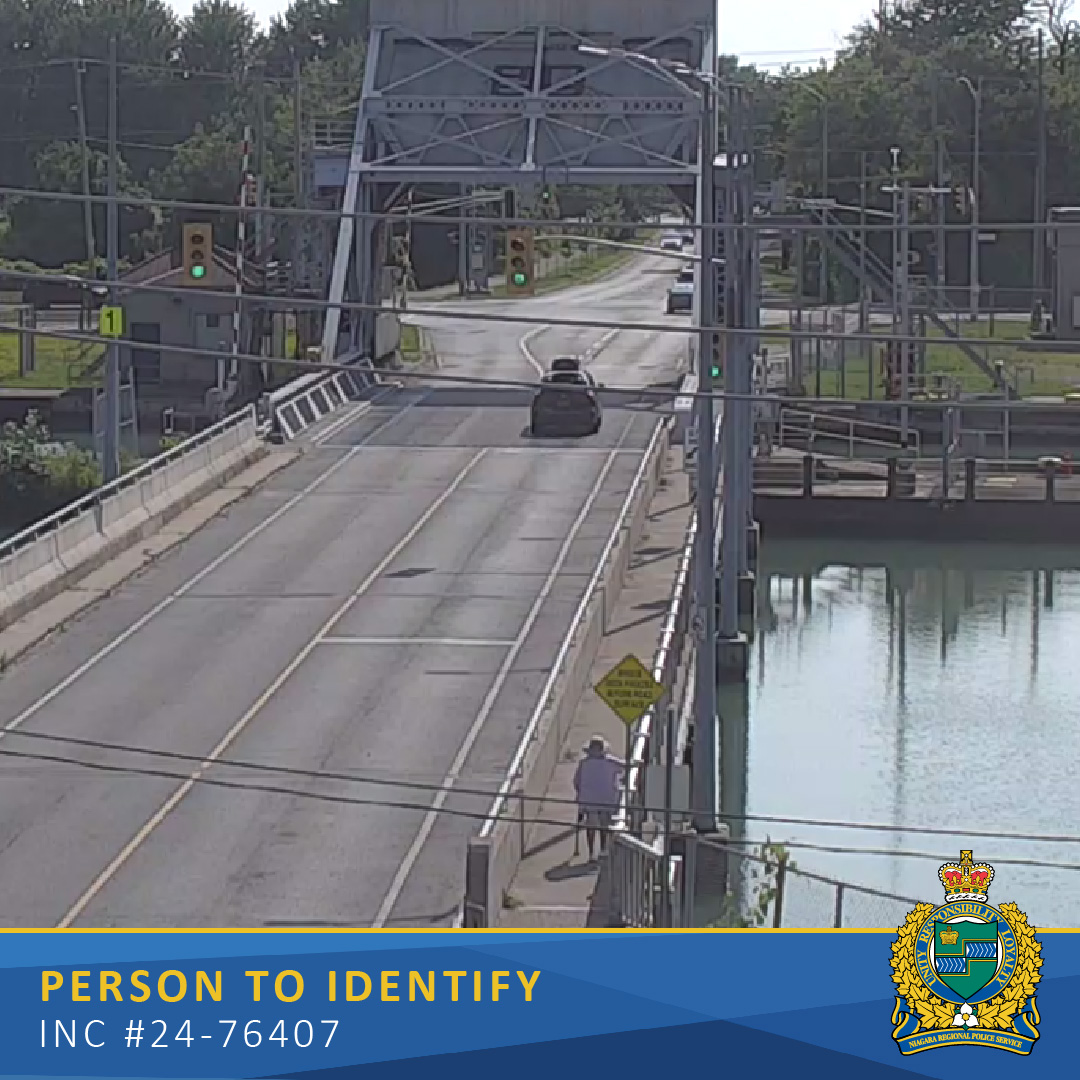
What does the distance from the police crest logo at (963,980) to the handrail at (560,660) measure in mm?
7442

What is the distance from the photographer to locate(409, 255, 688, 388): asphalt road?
6838 cm

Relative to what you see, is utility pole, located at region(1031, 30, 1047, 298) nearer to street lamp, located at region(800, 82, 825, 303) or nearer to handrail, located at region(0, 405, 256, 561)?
street lamp, located at region(800, 82, 825, 303)

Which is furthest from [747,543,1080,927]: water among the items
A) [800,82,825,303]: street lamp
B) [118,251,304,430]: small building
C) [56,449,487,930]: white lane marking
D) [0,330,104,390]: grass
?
[800,82,825,303]: street lamp

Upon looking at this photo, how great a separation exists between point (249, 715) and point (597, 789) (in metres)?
7.53

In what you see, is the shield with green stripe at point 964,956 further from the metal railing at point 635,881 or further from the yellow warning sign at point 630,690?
the yellow warning sign at point 630,690

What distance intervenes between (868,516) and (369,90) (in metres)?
19.1

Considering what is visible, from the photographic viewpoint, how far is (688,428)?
52.0 metres

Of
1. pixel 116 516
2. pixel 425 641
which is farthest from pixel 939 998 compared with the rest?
pixel 116 516

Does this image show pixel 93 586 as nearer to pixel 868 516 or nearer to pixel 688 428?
pixel 688 428

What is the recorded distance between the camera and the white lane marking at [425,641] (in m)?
33.9

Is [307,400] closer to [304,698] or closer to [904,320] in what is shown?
[904,320]

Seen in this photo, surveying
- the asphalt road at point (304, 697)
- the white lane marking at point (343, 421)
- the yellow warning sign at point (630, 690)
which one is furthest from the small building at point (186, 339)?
the yellow warning sign at point (630, 690)

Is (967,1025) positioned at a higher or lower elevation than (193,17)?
lower

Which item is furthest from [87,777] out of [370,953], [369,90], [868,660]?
[369,90]
